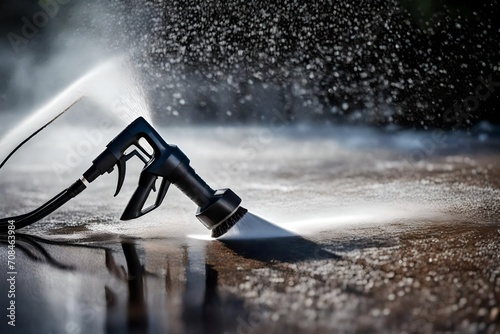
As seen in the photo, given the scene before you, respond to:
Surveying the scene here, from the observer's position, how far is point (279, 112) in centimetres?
617

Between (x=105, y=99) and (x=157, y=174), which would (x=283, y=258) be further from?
(x=105, y=99)

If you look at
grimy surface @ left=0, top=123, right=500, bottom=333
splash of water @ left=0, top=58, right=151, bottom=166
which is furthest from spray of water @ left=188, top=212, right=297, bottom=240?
splash of water @ left=0, top=58, right=151, bottom=166

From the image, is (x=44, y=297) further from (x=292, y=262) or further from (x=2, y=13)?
(x=2, y=13)

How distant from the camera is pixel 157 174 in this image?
6.18 ft

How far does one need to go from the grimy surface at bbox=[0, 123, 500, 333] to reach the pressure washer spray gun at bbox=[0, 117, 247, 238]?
0.12 meters

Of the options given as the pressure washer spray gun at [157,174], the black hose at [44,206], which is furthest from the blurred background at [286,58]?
the pressure washer spray gun at [157,174]

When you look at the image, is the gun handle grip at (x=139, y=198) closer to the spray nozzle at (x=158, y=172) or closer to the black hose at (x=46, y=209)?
the spray nozzle at (x=158, y=172)

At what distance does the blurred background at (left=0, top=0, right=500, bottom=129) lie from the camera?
5.15 meters

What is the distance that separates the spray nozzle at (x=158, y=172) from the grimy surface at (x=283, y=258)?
0.12 m

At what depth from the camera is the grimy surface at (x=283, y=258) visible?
124 centimetres

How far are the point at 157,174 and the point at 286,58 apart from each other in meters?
4.19

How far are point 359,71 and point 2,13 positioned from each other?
3.75 m

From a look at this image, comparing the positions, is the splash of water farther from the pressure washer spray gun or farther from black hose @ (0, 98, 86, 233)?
the pressure washer spray gun

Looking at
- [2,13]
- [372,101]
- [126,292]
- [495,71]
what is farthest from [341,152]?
[2,13]
